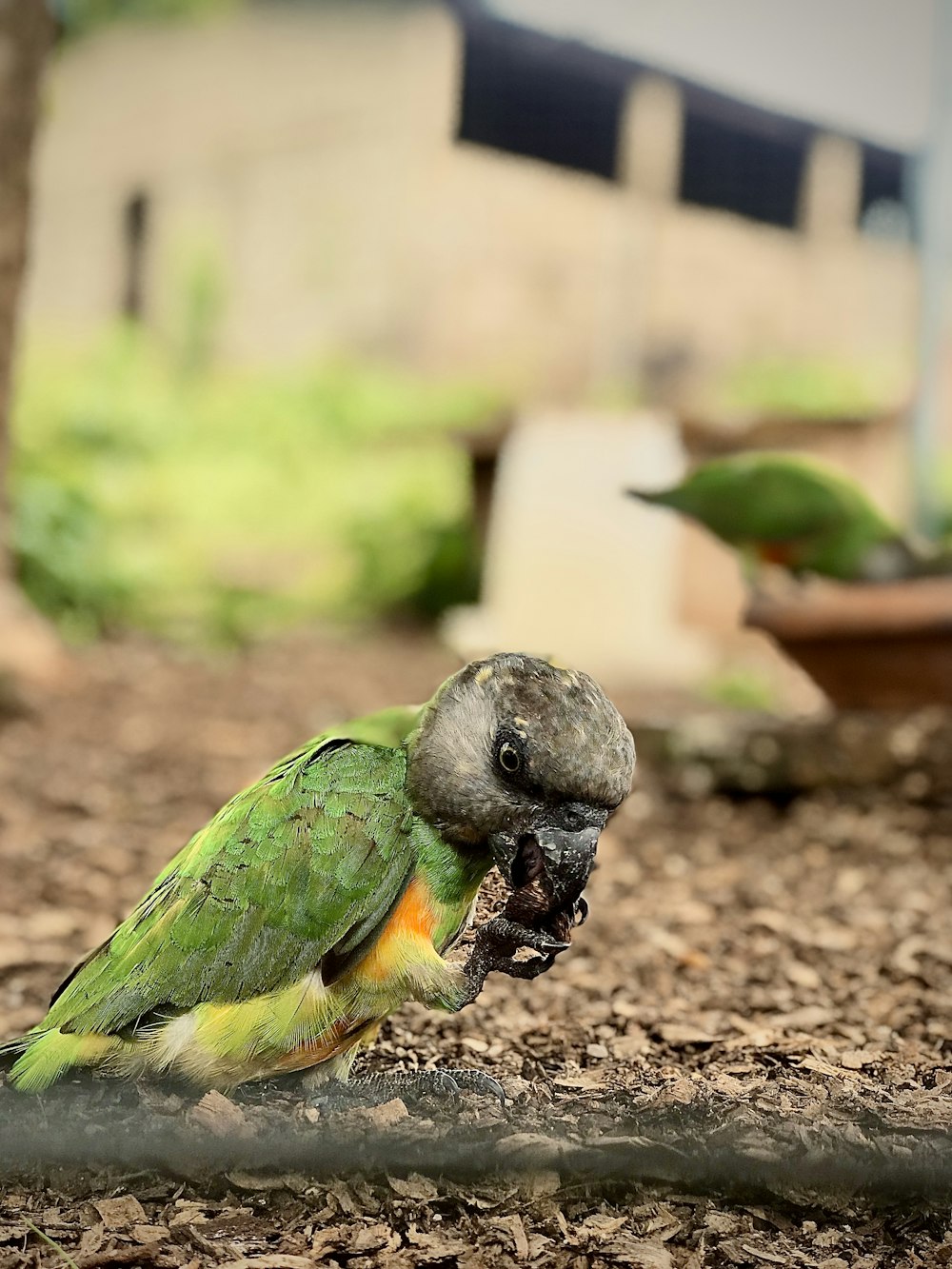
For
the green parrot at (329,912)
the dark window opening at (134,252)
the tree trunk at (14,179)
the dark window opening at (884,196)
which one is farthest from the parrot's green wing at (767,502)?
the dark window opening at (134,252)

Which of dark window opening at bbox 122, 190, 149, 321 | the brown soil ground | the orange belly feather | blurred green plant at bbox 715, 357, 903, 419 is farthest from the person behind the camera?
dark window opening at bbox 122, 190, 149, 321

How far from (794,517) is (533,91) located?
457 cm

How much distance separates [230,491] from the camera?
9258mm

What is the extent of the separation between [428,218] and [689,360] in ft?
9.01

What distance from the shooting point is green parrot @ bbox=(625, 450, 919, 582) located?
3.68 meters

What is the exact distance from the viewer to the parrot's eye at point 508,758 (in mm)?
1477

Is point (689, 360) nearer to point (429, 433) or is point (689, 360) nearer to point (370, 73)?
point (429, 433)

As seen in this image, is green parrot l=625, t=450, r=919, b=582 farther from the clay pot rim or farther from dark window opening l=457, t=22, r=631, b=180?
dark window opening l=457, t=22, r=631, b=180

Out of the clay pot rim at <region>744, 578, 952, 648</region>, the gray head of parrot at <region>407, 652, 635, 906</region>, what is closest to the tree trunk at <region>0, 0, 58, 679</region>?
the clay pot rim at <region>744, 578, 952, 648</region>

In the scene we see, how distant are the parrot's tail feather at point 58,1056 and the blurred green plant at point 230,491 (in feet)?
15.2

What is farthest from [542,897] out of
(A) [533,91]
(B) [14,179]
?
(A) [533,91]

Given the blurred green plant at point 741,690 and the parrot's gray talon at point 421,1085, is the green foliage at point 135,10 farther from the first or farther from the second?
the parrot's gray talon at point 421,1085

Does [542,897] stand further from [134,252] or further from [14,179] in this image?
[134,252]

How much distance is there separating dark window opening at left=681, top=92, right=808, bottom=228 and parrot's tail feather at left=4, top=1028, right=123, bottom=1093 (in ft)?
23.9
